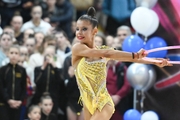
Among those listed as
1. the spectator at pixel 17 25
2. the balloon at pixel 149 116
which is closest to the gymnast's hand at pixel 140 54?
the balloon at pixel 149 116

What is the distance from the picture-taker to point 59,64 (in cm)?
978

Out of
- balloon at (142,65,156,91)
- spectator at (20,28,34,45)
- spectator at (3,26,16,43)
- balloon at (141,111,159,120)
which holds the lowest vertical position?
balloon at (141,111,159,120)

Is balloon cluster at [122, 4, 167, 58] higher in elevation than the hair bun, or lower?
lower

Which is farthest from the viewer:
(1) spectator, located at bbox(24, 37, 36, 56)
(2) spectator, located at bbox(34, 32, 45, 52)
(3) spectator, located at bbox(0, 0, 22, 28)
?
(3) spectator, located at bbox(0, 0, 22, 28)

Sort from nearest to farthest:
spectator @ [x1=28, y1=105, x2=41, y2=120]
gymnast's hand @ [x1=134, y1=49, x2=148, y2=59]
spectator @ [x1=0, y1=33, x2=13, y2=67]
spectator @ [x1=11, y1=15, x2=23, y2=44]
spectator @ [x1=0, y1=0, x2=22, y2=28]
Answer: gymnast's hand @ [x1=134, y1=49, x2=148, y2=59], spectator @ [x1=28, y1=105, x2=41, y2=120], spectator @ [x1=0, y1=33, x2=13, y2=67], spectator @ [x1=11, y1=15, x2=23, y2=44], spectator @ [x1=0, y1=0, x2=22, y2=28]

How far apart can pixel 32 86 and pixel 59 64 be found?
0.77 metres

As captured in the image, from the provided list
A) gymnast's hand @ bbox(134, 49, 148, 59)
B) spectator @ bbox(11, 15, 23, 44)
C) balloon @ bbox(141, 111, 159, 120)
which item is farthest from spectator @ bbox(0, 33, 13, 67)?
gymnast's hand @ bbox(134, 49, 148, 59)

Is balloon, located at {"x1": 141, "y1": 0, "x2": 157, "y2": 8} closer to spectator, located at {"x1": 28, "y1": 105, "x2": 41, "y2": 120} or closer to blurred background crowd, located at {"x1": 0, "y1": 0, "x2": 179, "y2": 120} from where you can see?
blurred background crowd, located at {"x1": 0, "y1": 0, "x2": 179, "y2": 120}

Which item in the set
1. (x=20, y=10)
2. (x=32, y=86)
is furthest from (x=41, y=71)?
(x=20, y=10)

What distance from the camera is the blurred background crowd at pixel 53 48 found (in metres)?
9.04

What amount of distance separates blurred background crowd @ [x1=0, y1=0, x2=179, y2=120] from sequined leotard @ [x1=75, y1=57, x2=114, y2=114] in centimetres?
245

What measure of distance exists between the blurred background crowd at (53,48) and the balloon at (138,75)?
14.1 inches

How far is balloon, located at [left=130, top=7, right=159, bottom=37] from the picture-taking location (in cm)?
872

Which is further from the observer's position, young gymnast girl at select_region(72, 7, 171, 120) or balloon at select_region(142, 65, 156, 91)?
balloon at select_region(142, 65, 156, 91)
